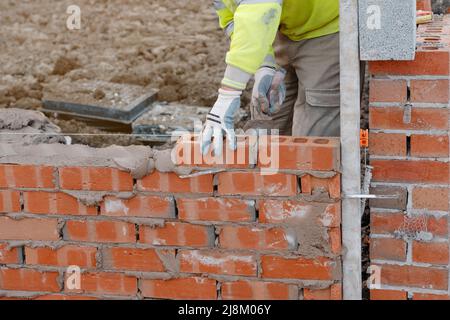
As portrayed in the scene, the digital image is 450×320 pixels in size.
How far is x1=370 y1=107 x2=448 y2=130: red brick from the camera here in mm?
2260

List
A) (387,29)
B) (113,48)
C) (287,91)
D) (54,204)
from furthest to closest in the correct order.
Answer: (113,48), (287,91), (54,204), (387,29)

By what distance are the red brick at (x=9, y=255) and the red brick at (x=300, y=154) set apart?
920 mm

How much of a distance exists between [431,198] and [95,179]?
1.08m

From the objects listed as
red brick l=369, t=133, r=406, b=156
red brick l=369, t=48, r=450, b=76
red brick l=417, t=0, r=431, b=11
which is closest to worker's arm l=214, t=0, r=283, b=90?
red brick l=369, t=48, r=450, b=76

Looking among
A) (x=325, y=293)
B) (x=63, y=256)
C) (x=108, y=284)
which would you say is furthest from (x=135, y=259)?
(x=325, y=293)

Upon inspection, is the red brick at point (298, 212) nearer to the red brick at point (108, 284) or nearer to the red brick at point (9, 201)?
the red brick at point (108, 284)

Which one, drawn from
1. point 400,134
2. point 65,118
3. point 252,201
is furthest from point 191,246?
point 65,118

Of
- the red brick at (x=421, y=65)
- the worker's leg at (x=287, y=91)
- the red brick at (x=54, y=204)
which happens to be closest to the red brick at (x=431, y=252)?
the red brick at (x=421, y=65)

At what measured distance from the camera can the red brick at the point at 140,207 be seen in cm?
243

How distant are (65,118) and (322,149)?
3255mm

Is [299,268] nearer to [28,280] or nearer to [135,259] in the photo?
[135,259]

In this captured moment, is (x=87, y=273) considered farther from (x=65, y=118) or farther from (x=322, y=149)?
(x=65, y=118)

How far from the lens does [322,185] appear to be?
231 centimetres

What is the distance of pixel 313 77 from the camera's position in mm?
2881
